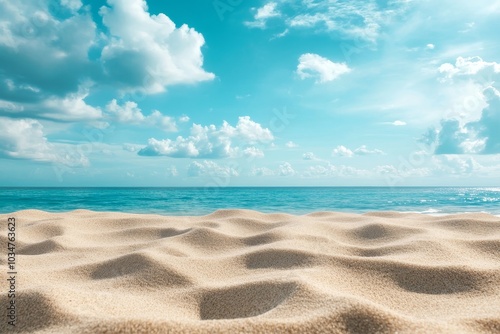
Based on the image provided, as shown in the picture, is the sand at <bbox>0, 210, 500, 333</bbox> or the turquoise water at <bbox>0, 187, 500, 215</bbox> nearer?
the sand at <bbox>0, 210, 500, 333</bbox>

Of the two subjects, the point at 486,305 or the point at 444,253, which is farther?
the point at 444,253

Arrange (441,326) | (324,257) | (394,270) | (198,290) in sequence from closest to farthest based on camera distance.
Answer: (441,326) < (198,290) < (394,270) < (324,257)

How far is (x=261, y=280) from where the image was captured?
2168 millimetres

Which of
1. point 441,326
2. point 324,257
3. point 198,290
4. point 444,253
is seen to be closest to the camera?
point 441,326

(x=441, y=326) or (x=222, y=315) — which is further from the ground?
(x=441, y=326)

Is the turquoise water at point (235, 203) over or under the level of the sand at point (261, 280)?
under

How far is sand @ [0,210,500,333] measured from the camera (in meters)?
1.48

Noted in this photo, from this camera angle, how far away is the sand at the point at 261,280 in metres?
1.48

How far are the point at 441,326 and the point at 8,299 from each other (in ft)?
6.53

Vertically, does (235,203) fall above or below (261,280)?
below

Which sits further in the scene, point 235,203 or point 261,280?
point 235,203

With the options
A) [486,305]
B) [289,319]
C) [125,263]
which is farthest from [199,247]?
[486,305]

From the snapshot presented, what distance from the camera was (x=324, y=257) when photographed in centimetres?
270

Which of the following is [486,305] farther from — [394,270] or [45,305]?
[45,305]
